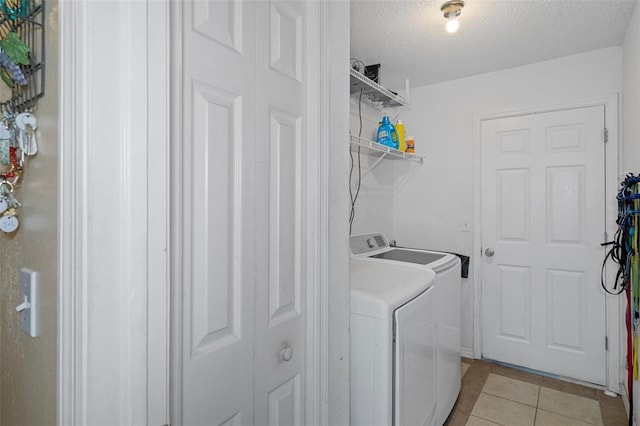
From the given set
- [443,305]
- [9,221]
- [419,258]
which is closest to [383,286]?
[443,305]

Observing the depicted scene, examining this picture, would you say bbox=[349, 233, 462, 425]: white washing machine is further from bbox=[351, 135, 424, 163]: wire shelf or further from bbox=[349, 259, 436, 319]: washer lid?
bbox=[351, 135, 424, 163]: wire shelf

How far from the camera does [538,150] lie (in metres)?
2.65

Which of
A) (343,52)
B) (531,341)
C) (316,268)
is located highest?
(343,52)

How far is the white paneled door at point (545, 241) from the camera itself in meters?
2.47

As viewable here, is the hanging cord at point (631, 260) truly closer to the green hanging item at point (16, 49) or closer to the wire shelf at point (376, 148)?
the wire shelf at point (376, 148)

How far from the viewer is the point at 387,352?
132 cm

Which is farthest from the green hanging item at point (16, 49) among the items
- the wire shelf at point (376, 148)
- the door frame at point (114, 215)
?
the wire shelf at point (376, 148)

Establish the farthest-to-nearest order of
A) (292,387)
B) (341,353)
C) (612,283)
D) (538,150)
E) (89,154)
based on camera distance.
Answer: (538,150), (612,283), (341,353), (292,387), (89,154)

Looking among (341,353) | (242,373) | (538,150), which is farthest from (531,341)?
(242,373)

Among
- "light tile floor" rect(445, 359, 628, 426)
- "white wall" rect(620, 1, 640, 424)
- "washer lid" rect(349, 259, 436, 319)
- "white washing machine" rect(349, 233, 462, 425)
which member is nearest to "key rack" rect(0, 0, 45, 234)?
"washer lid" rect(349, 259, 436, 319)

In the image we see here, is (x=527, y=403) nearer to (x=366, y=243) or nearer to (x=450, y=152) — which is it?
(x=366, y=243)

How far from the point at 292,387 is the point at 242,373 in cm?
23

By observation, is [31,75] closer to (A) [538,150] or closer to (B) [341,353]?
(B) [341,353]

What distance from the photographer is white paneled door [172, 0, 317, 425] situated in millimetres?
706
